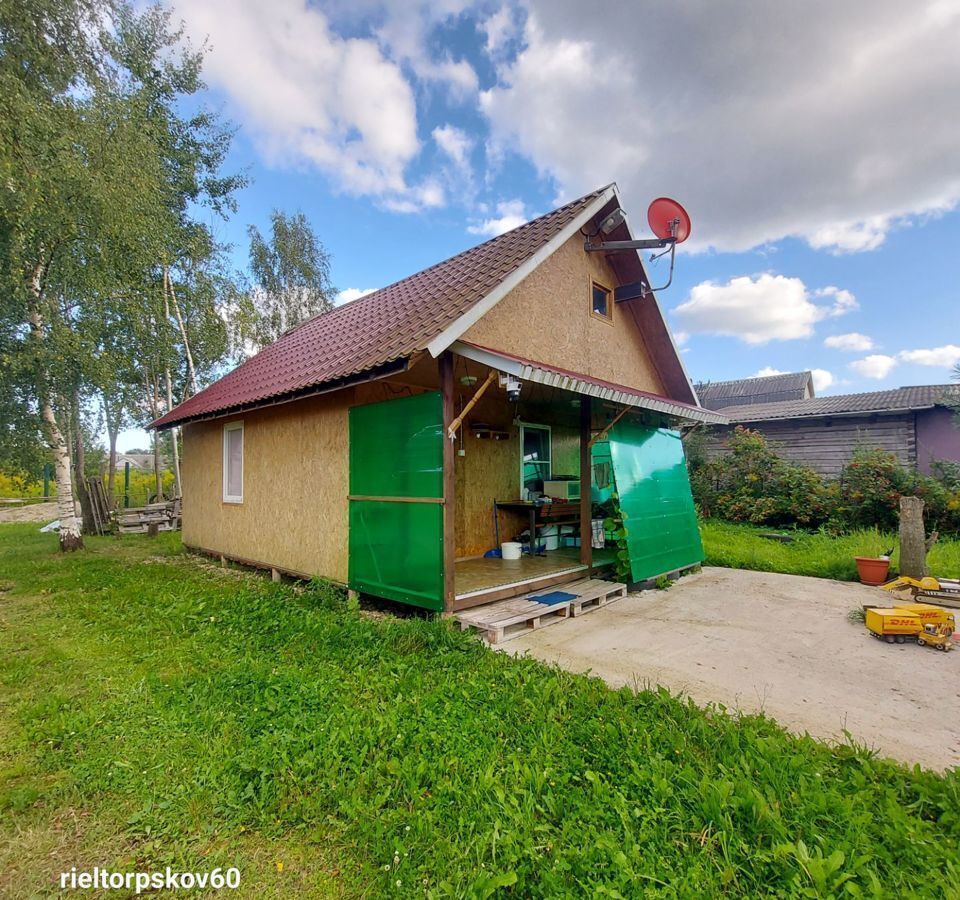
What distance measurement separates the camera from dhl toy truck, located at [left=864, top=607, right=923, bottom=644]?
14.8 feet

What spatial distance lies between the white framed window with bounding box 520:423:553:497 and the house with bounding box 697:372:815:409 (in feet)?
76.7

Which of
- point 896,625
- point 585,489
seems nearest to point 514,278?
point 585,489

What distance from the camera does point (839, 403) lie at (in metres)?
15.4

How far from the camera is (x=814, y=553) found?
8.69 metres

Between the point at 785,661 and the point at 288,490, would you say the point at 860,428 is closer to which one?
the point at 785,661

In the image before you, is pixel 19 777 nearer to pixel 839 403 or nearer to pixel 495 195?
pixel 495 195

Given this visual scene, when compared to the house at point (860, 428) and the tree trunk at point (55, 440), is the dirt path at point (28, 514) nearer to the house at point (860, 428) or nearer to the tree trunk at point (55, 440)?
the tree trunk at point (55, 440)

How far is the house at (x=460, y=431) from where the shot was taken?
5094 millimetres

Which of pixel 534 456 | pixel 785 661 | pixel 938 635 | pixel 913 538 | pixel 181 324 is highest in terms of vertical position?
pixel 181 324

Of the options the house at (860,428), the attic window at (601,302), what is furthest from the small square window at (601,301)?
the house at (860,428)

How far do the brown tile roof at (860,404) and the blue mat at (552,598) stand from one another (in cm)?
1200

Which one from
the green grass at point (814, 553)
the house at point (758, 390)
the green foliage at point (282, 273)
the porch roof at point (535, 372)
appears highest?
the green foliage at point (282, 273)

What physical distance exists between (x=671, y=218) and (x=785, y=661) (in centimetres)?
599

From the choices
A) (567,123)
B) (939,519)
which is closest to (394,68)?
(567,123)
